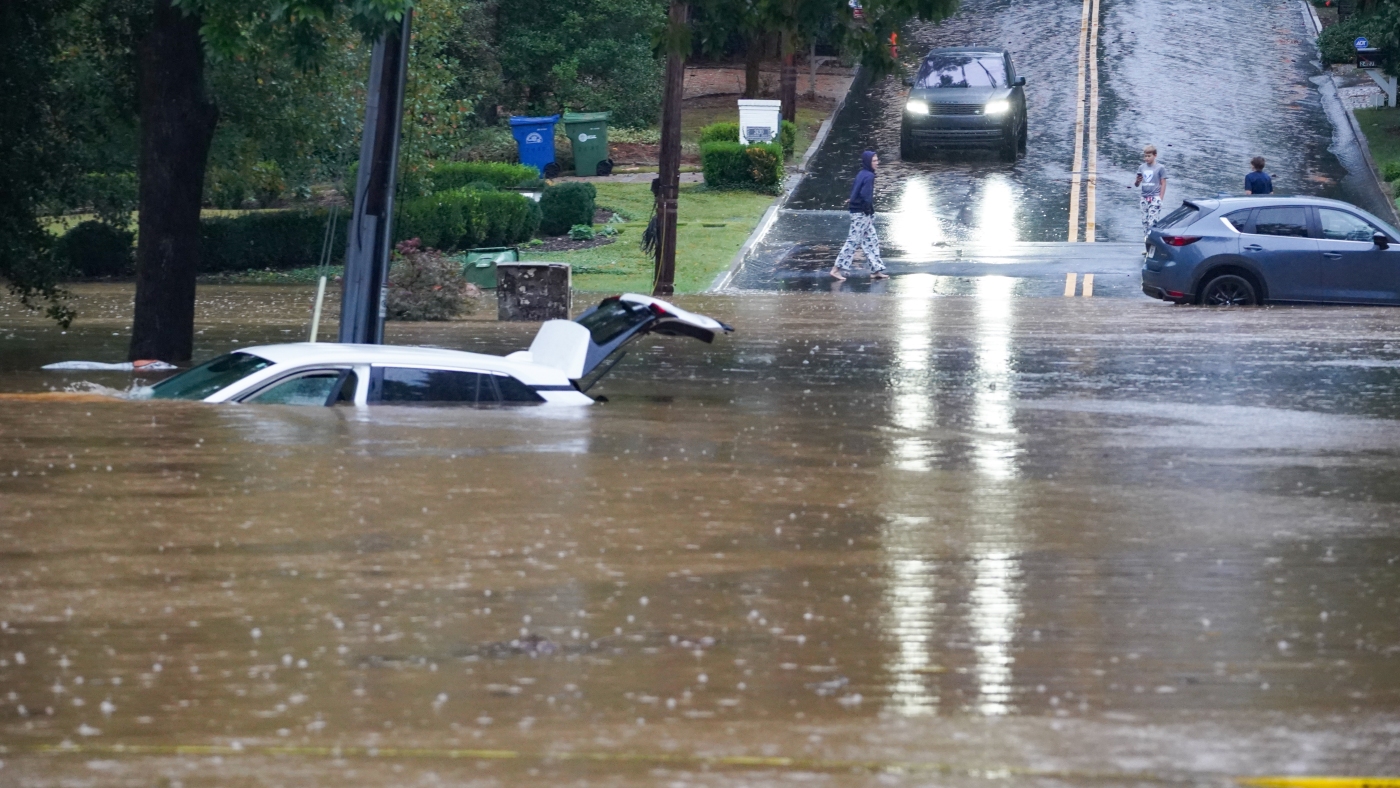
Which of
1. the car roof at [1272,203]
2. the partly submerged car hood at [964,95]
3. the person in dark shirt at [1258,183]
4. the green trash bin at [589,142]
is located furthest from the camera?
the green trash bin at [589,142]

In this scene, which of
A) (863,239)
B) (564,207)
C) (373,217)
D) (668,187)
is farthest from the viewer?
(564,207)

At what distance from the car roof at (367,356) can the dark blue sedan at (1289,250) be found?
11701 millimetres

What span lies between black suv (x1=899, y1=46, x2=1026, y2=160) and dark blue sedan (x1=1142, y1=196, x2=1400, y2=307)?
12.5m

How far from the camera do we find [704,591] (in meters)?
7.51

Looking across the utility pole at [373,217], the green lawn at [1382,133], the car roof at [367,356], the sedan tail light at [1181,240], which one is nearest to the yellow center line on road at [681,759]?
the car roof at [367,356]

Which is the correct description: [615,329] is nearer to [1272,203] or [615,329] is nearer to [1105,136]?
[1272,203]

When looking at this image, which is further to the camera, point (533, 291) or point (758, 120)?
point (758, 120)

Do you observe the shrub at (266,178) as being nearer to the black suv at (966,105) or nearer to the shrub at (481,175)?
the shrub at (481,175)

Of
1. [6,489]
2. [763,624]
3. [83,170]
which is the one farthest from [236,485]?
[83,170]

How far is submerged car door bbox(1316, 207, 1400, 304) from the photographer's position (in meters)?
20.6

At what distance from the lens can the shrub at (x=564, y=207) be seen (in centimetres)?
2922

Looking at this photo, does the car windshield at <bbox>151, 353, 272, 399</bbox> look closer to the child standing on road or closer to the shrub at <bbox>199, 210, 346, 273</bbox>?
the shrub at <bbox>199, 210, 346, 273</bbox>

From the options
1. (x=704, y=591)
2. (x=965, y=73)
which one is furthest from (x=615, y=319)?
(x=965, y=73)

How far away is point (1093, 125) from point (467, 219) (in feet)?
48.2
